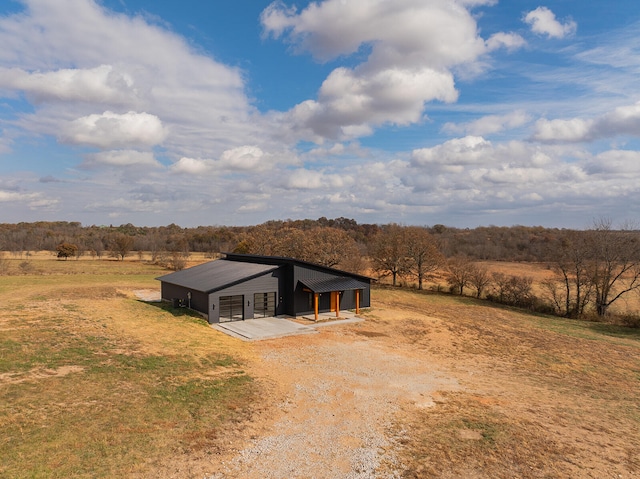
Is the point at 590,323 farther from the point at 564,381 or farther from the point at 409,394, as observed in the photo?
the point at 409,394

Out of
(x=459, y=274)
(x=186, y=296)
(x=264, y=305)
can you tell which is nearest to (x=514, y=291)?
(x=459, y=274)

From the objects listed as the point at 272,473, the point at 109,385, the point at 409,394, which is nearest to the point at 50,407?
the point at 109,385

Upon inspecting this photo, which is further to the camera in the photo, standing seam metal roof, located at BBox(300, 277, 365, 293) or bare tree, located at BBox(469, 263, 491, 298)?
bare tree, located at BBox(469, 263, 491, 298)

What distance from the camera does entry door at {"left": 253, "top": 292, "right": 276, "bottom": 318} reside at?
2402 cm

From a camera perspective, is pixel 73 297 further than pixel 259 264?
No

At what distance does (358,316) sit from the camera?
84.3 feet

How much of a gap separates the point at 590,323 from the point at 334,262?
24.5m

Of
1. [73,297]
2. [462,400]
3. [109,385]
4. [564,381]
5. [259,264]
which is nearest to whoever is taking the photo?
[109,385]

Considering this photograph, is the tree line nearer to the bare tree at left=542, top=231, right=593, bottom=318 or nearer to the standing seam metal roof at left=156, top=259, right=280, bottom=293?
the bare tree at left=542, top=231, right=593, bottom=318

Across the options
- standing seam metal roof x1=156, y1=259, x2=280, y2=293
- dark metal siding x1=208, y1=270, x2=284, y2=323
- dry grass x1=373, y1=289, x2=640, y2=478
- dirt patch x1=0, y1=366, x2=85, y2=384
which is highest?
→ standing seam metal roof x1=156, y1=259, x2=280, y2=293

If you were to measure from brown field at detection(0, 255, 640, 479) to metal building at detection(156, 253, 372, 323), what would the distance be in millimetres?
2362

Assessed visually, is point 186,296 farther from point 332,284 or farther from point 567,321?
point 567,321

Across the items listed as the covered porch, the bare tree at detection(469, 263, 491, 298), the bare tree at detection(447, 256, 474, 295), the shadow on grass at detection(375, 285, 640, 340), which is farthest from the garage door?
the bare tree at detection(447, 256, 474, 295)

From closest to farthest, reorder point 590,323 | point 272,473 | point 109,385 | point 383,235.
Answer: point 272,473
point 109,385
point 590,323
point 383,235
